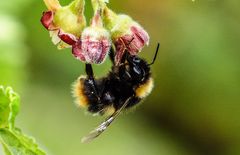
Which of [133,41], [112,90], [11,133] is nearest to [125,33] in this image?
[133,41]

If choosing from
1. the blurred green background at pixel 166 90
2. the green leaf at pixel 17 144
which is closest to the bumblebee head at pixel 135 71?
the green leaf at pixel 17 144

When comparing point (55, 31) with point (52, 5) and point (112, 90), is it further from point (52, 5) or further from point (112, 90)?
point (112, 90)

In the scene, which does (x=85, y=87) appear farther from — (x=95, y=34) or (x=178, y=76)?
(x=178, y=76)

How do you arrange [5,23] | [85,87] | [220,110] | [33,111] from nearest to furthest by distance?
[85,87], [5,23], [33,111], [220,110]

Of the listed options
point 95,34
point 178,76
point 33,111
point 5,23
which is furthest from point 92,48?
point 178,76

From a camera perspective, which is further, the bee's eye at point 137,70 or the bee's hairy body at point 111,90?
the bee's hairy body at point 111,90

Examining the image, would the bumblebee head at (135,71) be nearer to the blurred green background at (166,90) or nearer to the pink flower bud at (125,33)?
the pink flower bud at (125,33)

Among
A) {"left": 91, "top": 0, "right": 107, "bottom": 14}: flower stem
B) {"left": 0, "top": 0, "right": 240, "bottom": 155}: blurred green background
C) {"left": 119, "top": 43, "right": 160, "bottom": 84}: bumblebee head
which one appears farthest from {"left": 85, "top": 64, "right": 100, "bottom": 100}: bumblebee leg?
{"left": 0, "top": 0, "right": 240, "bottom": 155}: blurred green background
